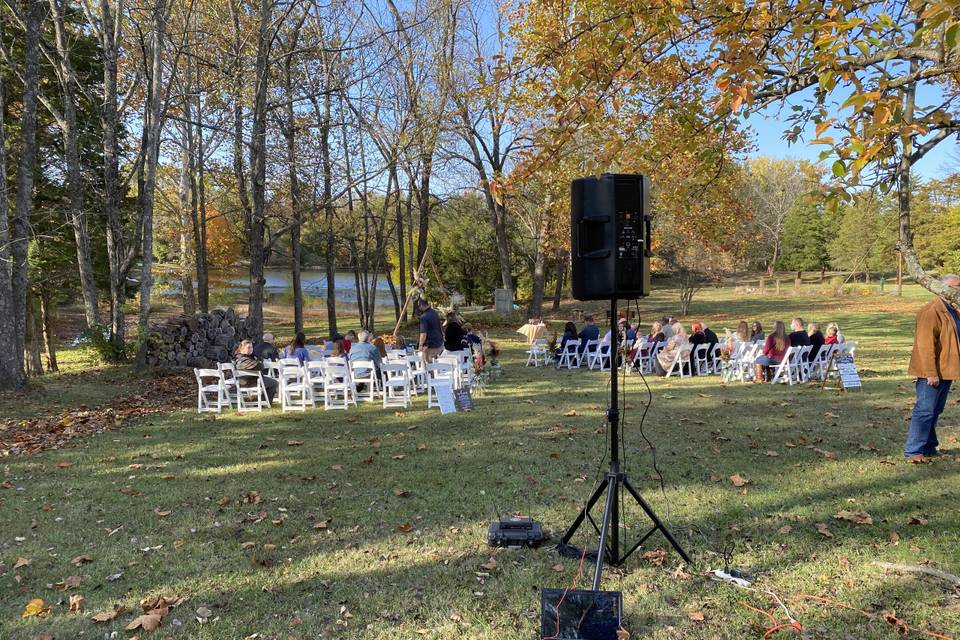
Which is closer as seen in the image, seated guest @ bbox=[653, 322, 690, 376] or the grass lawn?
the grass lawn

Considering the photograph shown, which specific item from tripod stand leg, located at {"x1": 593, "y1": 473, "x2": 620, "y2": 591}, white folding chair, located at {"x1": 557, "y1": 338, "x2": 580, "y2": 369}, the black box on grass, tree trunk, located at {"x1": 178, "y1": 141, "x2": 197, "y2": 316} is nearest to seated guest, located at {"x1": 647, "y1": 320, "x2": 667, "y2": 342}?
white folding chair, located at {"x1": 557, "y1": 338, "x2": 580, "y2": 369}

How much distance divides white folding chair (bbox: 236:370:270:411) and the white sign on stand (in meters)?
2.77

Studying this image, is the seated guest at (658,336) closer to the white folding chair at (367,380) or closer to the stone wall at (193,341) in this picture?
the white folding chair at (367,380)

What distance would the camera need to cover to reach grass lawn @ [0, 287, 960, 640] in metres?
3.37

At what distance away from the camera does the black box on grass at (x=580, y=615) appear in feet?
9.83

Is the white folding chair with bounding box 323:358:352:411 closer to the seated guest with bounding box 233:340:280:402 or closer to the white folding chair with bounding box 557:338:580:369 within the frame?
the seated guest with bounding box 233:340:280:402

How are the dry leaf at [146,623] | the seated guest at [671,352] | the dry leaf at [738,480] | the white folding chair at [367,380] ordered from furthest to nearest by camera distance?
1. the seated guest at [671,352]
2. the white folding chair at [367,380]
3. the dry leaf at [738,480]
4. the dry leaf at [146,623]

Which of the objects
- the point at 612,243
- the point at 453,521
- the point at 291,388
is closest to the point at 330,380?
the point at 291,388

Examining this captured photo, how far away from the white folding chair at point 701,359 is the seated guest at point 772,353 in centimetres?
132

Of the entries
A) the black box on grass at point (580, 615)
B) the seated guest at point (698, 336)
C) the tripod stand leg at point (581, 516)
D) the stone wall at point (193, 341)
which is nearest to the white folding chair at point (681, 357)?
the seated guest at point (698, 336)

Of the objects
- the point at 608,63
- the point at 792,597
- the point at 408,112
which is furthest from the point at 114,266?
the point at 792,597

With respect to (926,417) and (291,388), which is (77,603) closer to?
(291,388)

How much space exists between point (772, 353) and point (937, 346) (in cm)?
545

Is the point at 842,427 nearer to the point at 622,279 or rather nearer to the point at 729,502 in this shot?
the point at 729,502
